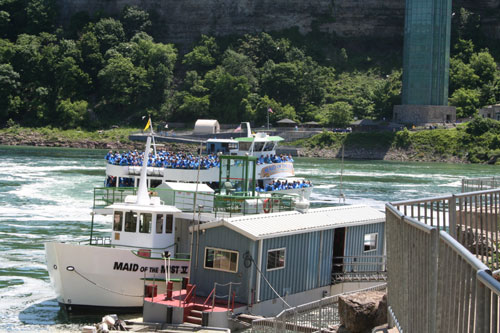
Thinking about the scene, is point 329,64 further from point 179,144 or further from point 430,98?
point 179,144

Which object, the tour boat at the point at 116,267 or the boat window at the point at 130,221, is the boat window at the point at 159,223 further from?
the boat window at the point at 130,221

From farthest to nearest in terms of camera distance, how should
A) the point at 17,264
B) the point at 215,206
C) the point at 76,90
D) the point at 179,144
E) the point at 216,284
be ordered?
the point at 76,90 → the point at 179,144 → the point at 17,264 → the point at 215,206 → the point at 216,284

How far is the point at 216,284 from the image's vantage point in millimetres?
23984

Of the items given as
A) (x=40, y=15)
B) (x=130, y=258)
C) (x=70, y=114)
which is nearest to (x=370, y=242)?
(x=130, y=258)

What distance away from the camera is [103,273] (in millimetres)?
26750

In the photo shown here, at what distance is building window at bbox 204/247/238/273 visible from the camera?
942 inches

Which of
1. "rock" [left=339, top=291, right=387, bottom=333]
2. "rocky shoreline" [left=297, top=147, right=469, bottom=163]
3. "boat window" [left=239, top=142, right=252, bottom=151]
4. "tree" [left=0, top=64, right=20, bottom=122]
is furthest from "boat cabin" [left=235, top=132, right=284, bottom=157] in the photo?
"tree" [left=0, top=64, right=20, bottom=122]

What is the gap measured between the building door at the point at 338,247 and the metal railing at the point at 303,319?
3.70 m

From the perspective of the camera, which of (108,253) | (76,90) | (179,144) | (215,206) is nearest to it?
(108,253)

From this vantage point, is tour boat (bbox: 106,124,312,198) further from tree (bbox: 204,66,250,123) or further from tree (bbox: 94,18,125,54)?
tree (bbox: 94,18,125,54)

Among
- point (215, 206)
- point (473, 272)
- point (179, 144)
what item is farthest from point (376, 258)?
point (179, 144)

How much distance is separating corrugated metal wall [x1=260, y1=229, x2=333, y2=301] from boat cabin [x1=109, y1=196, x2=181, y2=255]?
4.71m

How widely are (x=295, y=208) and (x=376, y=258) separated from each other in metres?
3.35

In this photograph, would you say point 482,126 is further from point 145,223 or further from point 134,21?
point 145,223
